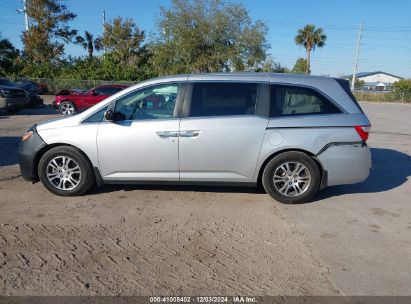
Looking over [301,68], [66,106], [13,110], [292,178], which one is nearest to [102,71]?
[66,106]

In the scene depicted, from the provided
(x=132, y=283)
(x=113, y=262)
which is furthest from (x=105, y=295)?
(x=113, y=262)

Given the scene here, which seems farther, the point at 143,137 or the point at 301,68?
the point at 301,68

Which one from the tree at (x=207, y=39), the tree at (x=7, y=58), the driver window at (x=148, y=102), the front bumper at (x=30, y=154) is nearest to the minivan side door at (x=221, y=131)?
the driver window at (x=148, y=102)

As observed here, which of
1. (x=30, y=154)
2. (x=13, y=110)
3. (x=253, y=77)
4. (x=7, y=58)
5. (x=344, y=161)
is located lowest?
(x=13, y=110)

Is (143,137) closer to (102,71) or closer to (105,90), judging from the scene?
(105,90)

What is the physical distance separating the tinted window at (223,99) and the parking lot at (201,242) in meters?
1.24

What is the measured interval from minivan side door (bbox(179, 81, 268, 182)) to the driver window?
238 millimetres

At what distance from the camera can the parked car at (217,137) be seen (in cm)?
494

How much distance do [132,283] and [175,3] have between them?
33.2 meters

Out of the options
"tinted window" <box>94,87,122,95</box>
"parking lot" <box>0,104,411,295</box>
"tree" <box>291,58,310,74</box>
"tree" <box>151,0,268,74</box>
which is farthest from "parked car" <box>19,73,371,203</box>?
"tree" <box>291,58,310,74</box>

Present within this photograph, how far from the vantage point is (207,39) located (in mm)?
32969

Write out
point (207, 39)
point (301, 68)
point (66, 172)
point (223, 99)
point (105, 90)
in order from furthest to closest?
1. point (301, 68)
2. point (207, 39)
3. point (105, 90)
4. point (66, 172)
5. point (223, 99)

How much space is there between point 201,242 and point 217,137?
153cm

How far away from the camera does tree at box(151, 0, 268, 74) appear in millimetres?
32531
